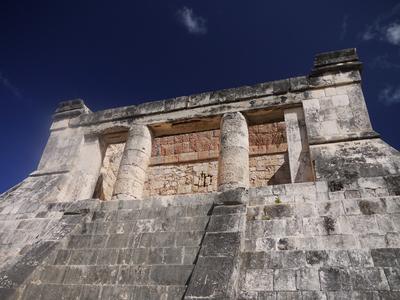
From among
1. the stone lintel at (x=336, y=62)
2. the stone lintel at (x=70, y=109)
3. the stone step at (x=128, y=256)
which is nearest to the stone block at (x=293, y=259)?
the stone step at (x=128, y=256)

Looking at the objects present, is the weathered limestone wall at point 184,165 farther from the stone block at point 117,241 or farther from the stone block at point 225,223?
the stone block at point 225,223

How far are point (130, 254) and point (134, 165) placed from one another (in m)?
2.56

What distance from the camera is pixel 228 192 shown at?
5348 millimetres

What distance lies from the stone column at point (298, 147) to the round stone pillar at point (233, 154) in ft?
3.00

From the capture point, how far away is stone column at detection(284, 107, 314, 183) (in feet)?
20.0

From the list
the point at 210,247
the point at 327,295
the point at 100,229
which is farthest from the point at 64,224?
the point at 327,295

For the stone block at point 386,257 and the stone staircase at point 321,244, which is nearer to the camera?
the stone staircase at point 321,244

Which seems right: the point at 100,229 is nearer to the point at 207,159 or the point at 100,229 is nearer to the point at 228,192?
the point at 228,192

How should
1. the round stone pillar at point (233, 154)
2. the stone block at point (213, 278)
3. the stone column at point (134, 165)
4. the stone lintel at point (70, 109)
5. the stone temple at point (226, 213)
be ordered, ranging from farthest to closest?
the stone lintel at point (70, 109)
the stone column at point (134, 165)
the round stone pillar at point (233, 154)
the stone temple at point (226, 213)
the stone block at point (213, 278)

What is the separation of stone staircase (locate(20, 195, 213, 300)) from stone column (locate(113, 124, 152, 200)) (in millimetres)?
804

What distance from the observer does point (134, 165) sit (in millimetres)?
7027

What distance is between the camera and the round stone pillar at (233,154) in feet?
19.8

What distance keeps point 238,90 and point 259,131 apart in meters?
3.40

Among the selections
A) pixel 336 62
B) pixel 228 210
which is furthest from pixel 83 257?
pixel 336 62
